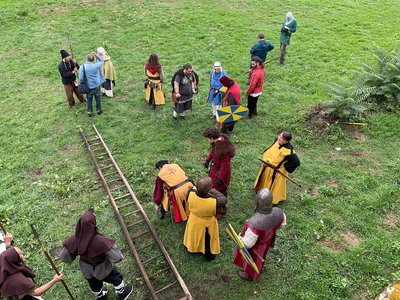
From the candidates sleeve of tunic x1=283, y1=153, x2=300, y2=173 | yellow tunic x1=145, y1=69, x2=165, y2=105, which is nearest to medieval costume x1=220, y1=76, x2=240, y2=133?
yellow tunic x1=145, y1=69, x2=165, y2=105

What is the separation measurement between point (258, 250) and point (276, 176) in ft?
6.43

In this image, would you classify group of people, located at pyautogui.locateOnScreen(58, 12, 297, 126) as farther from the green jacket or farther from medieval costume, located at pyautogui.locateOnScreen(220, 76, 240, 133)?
the green jacket

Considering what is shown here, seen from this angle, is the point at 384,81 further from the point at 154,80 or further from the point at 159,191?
the point at 159,191

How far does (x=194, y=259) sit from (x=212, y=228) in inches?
35.6

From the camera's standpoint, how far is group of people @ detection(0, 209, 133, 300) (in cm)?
443

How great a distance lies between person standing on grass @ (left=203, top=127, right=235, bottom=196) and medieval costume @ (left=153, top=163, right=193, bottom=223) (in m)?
0.75

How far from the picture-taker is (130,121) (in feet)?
35.3

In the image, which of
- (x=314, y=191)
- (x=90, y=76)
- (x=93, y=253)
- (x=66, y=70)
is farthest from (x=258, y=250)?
(x=66, y=70)

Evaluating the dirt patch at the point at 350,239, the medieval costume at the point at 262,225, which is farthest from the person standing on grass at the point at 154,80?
the dirt patch at the point at 350,239

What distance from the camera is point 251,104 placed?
34.2 ft

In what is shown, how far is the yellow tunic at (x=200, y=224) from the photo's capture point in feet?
18.8

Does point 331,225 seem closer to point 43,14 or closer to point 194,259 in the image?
point 194,259

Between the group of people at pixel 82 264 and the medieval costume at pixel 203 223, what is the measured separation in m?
1.36

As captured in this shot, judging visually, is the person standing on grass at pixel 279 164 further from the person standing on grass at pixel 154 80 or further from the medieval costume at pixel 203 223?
the person standing on grass at pixel 154 80
